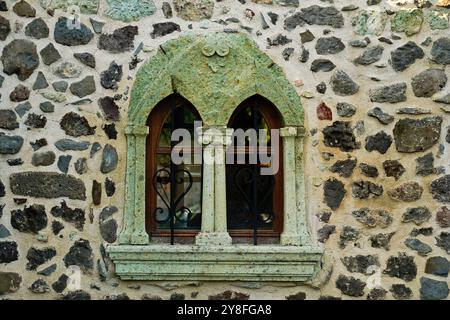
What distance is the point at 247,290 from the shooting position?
13.9 ft

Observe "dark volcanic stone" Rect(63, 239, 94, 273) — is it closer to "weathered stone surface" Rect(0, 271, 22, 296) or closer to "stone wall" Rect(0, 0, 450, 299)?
"stone wall" Rect(0, 0, 450, 299)

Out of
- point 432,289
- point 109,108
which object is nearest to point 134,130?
point 109,108

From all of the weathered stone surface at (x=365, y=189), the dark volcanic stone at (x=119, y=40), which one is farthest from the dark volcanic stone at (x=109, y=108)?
the weathered stone surface at (x=365, y=189)

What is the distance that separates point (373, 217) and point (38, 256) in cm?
220

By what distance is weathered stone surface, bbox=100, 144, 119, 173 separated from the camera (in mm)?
4211

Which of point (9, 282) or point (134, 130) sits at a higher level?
point (134, 130)

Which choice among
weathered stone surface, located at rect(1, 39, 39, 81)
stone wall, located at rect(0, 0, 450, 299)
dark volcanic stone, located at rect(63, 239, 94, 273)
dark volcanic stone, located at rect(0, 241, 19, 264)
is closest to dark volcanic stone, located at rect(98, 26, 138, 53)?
stone wall, located at rect(0, 0, 450, 299)

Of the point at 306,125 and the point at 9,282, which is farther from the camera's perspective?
the point at 306,125

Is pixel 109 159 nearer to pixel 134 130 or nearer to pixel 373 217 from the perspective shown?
pixel 134 130

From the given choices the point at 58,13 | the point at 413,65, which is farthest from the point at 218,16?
the point at 413,65

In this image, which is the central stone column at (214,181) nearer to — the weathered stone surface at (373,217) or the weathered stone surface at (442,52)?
the weathered stone surface at (373,217)

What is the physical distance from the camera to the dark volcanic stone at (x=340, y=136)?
13.9 ft

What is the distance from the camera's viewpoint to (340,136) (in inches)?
167

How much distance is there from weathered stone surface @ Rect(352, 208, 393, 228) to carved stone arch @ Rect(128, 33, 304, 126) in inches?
28.1
